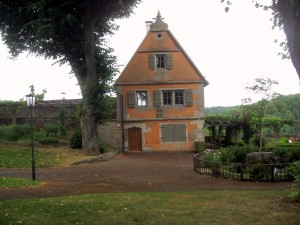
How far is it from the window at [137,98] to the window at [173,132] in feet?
7.93

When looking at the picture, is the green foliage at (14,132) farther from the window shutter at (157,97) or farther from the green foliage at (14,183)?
the green foliage at (14,183)

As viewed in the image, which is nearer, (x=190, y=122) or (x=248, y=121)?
(x=190, y=122)

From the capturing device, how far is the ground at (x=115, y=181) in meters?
12.5

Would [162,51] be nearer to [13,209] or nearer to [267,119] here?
[267,119]

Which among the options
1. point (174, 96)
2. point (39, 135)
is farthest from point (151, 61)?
point (39, 135)

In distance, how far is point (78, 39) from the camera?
968 inches

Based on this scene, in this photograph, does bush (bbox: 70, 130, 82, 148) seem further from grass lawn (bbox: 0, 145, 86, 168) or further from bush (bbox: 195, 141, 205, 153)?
bush (bbox: 195, 141, 205, 153)

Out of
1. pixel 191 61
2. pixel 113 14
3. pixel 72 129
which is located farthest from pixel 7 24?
pixel 191 61

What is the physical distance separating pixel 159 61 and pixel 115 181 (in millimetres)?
16908

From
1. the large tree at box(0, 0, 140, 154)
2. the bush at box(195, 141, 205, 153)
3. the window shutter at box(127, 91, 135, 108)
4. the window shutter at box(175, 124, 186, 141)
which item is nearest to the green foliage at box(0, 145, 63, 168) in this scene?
Answer: the large tree at box(0, 0, 140, 154)

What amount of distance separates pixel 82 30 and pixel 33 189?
1476cm

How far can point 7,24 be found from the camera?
76.3ft

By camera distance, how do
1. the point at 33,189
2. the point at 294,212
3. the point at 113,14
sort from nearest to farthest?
the point at 294,212
the point at 33,189
the point at 113,14

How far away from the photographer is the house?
29.6 metres
